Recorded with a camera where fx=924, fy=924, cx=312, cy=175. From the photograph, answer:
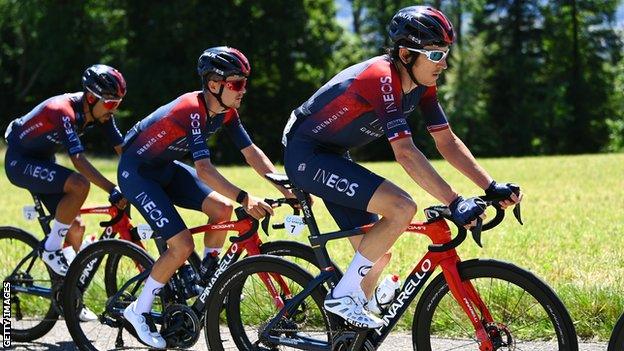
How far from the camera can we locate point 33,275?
8117 millimetres

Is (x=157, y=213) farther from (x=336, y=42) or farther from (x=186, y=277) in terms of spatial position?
(x=336, y=42)

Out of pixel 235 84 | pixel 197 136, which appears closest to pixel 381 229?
pixel 197 136

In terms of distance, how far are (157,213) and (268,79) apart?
149 ft

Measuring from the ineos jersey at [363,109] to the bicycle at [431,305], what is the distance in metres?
0.44

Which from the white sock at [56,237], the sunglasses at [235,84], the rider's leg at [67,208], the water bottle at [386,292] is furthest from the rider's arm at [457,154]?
the white sock at [56,237]

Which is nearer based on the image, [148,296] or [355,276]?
[355,276]

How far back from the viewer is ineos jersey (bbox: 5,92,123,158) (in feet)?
25.9

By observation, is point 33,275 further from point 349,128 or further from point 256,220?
point 349,128

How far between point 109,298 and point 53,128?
5.71ft

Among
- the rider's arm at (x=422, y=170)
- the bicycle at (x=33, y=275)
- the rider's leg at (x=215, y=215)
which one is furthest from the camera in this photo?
the bicycle at (x=33, y=275)

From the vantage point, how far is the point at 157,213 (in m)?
6.61

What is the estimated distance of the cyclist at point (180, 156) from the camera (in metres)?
6.50

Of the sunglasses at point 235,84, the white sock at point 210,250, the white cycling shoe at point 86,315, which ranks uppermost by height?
the sunglasses at point 235,84

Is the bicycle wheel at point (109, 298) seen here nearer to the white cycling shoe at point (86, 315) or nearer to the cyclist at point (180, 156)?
the white cycling shoe at point (86, 315)
